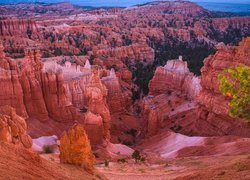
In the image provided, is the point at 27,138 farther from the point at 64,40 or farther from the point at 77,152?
the point at 64,40

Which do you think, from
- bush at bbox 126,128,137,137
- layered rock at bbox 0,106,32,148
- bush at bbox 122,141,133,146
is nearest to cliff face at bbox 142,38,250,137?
bush at bbox 126,128,137,137

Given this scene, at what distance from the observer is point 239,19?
109688 millimetres

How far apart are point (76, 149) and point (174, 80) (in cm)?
2629

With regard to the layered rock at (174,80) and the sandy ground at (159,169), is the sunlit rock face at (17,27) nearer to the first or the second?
the layered rock at (174,80)

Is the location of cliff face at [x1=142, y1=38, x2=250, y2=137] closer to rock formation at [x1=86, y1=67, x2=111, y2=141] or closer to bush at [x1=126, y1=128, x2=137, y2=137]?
bush at [x1=126, y1=128, x2=137, y2=137]

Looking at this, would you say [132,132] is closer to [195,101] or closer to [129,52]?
[195,101]

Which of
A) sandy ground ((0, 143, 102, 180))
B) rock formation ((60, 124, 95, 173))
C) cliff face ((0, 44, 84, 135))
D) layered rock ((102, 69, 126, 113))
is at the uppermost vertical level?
sandy ground ((0, 143, 102, 180))

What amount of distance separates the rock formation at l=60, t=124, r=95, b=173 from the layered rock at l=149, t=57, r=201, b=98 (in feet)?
73.1

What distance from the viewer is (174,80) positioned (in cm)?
3738

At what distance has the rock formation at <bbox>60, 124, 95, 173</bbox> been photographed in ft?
39.0

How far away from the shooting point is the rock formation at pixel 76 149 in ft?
39.0

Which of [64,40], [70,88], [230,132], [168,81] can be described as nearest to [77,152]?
[230,132]

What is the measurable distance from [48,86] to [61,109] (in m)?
1.73

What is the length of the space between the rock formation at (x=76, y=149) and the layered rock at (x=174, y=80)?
2227 cm
